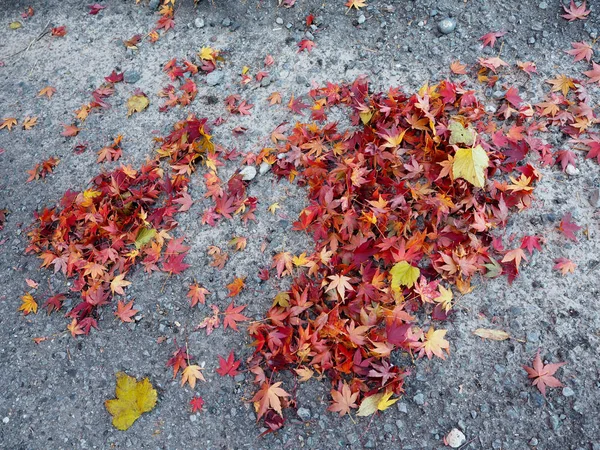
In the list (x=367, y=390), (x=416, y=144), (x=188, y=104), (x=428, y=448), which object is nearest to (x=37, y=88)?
(x=188, y=104)

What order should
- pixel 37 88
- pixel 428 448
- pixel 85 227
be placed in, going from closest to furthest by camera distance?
pixel 428 448 < pixel 85 227 < pixel 37 88

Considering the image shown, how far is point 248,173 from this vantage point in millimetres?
3195

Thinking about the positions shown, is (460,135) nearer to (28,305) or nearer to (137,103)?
(137,103)

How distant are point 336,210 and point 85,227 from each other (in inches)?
64.3

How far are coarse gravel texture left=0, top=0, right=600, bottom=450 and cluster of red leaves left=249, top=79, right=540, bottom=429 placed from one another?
137 mm

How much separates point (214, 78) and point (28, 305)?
82.9 inches

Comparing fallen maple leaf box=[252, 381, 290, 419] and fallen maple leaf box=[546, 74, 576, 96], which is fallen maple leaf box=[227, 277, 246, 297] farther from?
fallen maple leaf box=[546, 74, 576, 96]

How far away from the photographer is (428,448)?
2357 mm

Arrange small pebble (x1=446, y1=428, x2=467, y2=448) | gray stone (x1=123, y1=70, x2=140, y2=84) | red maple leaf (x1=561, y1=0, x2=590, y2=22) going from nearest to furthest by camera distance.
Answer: small pebble (x1=446, y1=428, x2=467, y2=448), red maple leaf (x1=561, y1=0, x2=590, y2=22), gray stone (x1=123, y1=70, x2=140, y2=84)

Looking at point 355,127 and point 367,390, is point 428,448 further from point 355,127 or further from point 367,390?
point 355,127

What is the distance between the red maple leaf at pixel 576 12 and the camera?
11.4ft

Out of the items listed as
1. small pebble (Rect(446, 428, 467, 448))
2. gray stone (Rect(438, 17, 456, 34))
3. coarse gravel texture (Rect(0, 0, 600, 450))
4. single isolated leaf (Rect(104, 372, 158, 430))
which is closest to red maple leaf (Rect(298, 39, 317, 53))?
coarse gravel texture (Rect(0, 0, 600, 450))

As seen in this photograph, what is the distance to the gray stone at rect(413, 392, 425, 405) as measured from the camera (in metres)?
2.44

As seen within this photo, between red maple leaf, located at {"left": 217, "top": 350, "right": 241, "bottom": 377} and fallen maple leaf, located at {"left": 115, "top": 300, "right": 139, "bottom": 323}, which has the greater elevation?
fallen maple leaf, located at {"left": 115, "top": 300, "right": 139, "bottom": 323}
